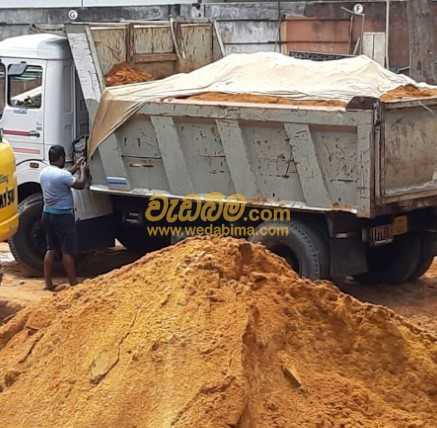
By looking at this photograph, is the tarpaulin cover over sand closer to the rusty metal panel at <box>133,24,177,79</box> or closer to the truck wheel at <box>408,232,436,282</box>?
the rusty metal panel at <box>133,24,177,79</box>

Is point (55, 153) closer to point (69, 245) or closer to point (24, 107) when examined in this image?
point (69, 245)

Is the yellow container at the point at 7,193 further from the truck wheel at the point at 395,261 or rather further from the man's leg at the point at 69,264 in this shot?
the truck wheel at the point at 395,261

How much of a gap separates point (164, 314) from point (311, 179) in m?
3.77

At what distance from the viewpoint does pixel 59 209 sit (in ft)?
32.5

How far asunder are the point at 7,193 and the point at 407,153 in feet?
11.6

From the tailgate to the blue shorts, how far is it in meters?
3.11

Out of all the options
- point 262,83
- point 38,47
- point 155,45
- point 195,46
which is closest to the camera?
point 262,83

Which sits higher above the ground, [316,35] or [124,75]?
[316,35]

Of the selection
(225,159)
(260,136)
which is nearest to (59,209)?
(225,159)

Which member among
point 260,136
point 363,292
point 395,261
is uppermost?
point 260,136

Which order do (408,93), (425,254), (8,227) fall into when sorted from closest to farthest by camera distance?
(8,227) < (408,93) < (425,254)

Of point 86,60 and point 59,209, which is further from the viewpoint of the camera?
point 86,60

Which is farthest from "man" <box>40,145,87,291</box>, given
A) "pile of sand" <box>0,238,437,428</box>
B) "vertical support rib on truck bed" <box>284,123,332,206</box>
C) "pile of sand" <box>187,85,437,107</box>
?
"pile of sand" <box>0,238,437,428</box>

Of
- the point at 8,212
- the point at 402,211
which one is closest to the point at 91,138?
the point at 8,212
